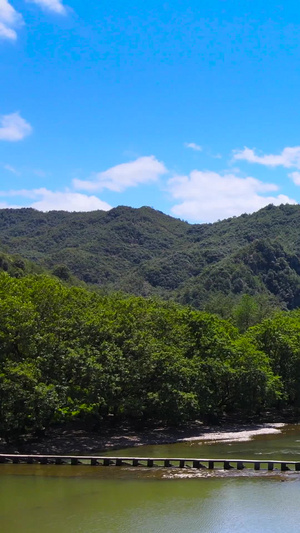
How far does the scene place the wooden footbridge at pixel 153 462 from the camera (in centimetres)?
3381

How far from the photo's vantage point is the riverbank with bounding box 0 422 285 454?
38750 millimetres

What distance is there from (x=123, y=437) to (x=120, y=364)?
5.60m

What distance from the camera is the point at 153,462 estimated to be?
35312 mm

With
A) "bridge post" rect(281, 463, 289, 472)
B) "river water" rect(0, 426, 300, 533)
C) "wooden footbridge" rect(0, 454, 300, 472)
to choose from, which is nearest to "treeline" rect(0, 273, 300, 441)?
"wooden footbridge" rect(0, 454, 300, 472)

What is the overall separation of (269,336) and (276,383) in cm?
764

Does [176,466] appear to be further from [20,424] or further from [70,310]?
[70,310]

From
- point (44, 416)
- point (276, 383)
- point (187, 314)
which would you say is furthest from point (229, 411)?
point (44, 416)

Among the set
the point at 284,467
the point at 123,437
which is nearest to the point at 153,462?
the point at 284,467

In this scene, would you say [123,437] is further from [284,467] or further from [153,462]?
[284,467]

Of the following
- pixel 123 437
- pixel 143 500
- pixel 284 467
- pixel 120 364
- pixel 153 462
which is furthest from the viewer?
pixel 123 437

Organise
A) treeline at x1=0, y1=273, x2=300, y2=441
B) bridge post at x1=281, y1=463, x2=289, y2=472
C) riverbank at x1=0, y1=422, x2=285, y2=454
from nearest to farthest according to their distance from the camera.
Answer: bridge post at x1=281, y1=463, x2=289, y2=472 < treeline at x1=0, y1=273, x2=300, y2=441 < riverbank at x1=0, y1=422, x2=285, y2=454

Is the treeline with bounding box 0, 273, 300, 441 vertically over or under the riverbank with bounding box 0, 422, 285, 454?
over

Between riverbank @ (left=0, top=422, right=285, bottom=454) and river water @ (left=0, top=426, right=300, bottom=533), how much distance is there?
4.37 meters

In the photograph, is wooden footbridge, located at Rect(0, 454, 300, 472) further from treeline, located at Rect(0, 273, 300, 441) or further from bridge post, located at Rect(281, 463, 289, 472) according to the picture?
treeline, located at Rect(0, 273, 300, 441)
